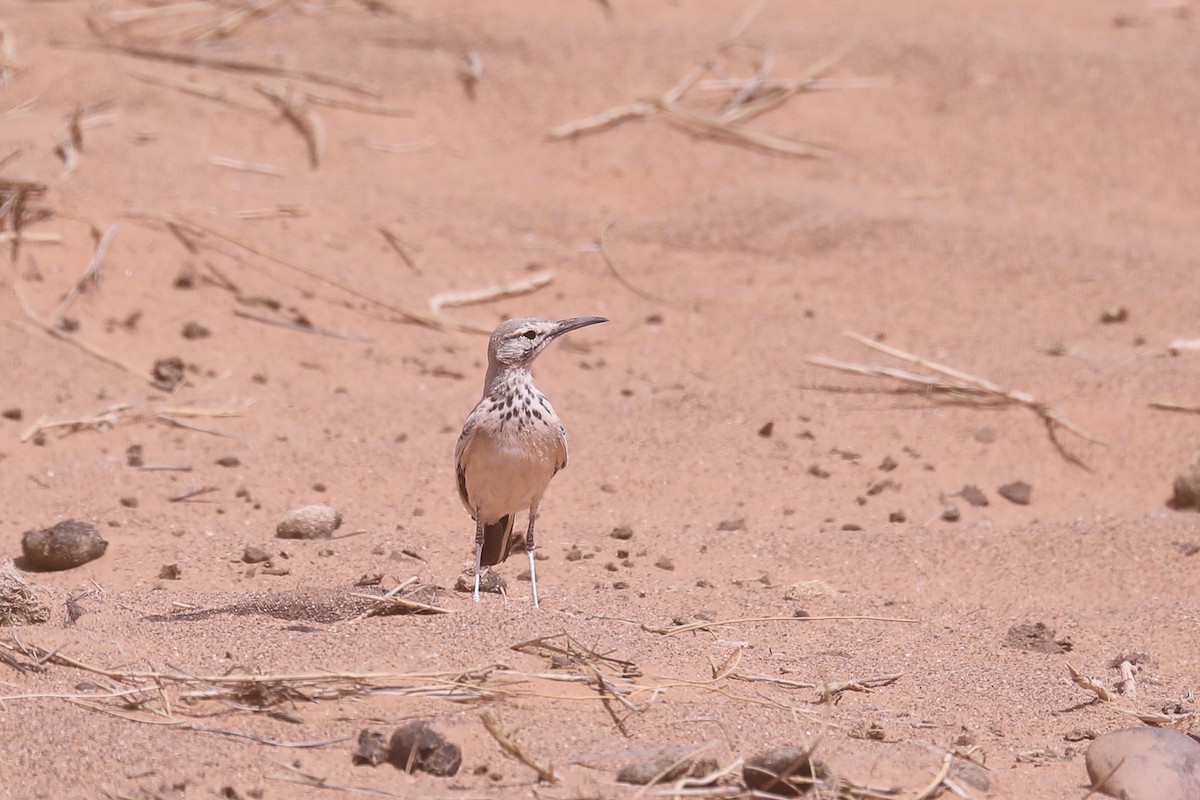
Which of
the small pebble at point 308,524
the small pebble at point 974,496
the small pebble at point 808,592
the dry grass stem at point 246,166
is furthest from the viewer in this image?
the dry grass stem at point 246,166

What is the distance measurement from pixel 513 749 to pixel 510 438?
1.62 metres

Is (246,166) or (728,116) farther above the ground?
(728,116)

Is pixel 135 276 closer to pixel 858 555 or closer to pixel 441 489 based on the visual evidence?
pixel 441 489

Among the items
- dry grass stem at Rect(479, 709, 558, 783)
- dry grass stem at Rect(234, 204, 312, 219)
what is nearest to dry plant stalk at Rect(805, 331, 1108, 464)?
dry grass stem at Rect(234, 204, 312, 219)

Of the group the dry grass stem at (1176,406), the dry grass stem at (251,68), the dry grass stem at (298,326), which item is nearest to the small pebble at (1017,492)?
the dry grass stem at (1176,406)

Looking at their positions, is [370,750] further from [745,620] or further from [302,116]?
[302,116]

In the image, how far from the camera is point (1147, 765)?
12.7 ft

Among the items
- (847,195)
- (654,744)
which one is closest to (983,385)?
(847,195)

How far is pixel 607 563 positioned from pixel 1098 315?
421cm

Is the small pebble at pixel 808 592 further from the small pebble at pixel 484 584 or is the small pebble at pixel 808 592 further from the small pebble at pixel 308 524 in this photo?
the small pebble at pixel 308 524

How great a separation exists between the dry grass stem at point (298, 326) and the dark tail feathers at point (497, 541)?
271cm

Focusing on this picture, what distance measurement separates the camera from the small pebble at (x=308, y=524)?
19.6ft

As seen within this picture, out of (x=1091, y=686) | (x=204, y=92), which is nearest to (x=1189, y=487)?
(x=1091, y=686)

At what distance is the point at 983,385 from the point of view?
759cm
